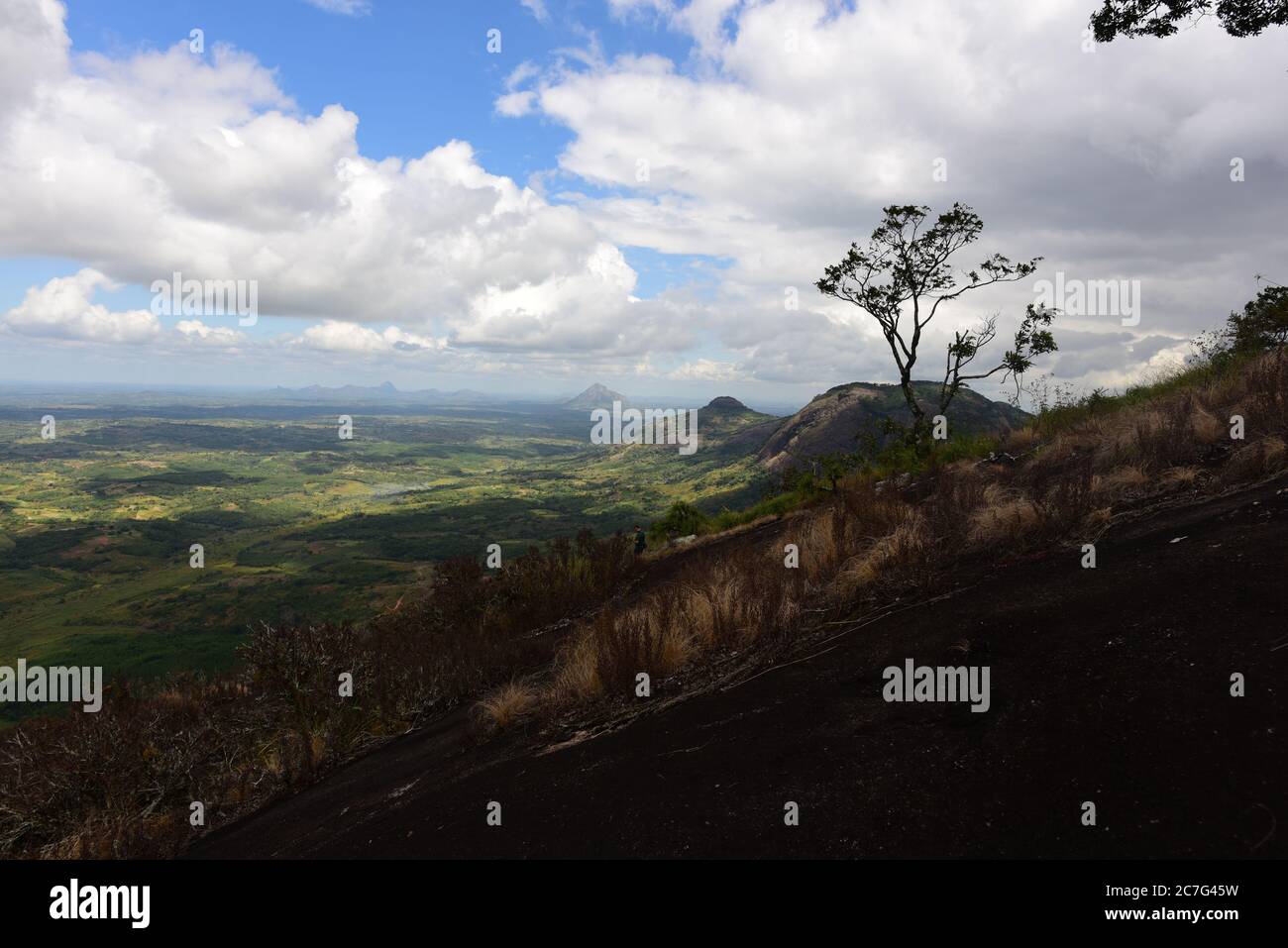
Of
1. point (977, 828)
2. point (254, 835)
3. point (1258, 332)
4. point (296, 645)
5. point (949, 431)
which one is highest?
point (1258, 332)

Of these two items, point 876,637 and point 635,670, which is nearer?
point 876,637

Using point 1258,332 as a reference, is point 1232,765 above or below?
below
